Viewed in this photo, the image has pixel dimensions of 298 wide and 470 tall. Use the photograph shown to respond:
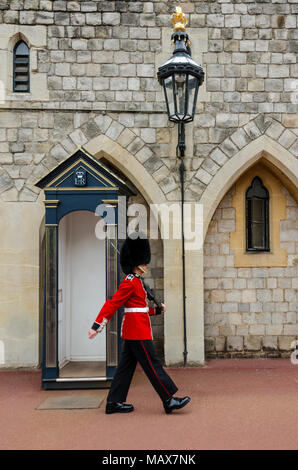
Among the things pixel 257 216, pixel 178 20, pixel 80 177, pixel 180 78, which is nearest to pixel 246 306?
pixel 257 216

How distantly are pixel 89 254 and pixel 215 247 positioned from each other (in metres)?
1.67

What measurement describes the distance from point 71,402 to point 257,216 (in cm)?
334

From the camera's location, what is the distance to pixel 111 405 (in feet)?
12.8

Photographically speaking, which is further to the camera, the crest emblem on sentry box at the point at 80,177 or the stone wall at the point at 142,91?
the stone wall at the point at 142,91

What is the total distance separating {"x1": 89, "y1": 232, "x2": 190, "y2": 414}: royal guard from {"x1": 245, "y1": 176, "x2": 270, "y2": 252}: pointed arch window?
243 cm

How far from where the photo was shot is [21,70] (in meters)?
5.75

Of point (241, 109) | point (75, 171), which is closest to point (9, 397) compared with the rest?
point (75, 171)

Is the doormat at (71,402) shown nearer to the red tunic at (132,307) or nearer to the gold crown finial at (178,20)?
the red tunic at (132,307)

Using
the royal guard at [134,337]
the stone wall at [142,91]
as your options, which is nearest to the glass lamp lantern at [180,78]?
the stone wall at [142,91]

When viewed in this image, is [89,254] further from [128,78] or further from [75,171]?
[128,78]

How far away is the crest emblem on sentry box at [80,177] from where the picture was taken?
15.0 ft

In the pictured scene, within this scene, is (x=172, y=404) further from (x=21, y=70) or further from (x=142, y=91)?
A: (x=21, y=70)

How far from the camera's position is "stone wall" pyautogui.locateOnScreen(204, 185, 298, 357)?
5.95 meters

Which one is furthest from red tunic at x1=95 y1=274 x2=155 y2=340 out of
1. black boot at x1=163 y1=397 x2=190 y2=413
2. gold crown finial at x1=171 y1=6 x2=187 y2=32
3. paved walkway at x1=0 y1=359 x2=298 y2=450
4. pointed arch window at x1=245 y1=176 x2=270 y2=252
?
gold crown finial at x1=171 y1=6 x2=187 y2=32
